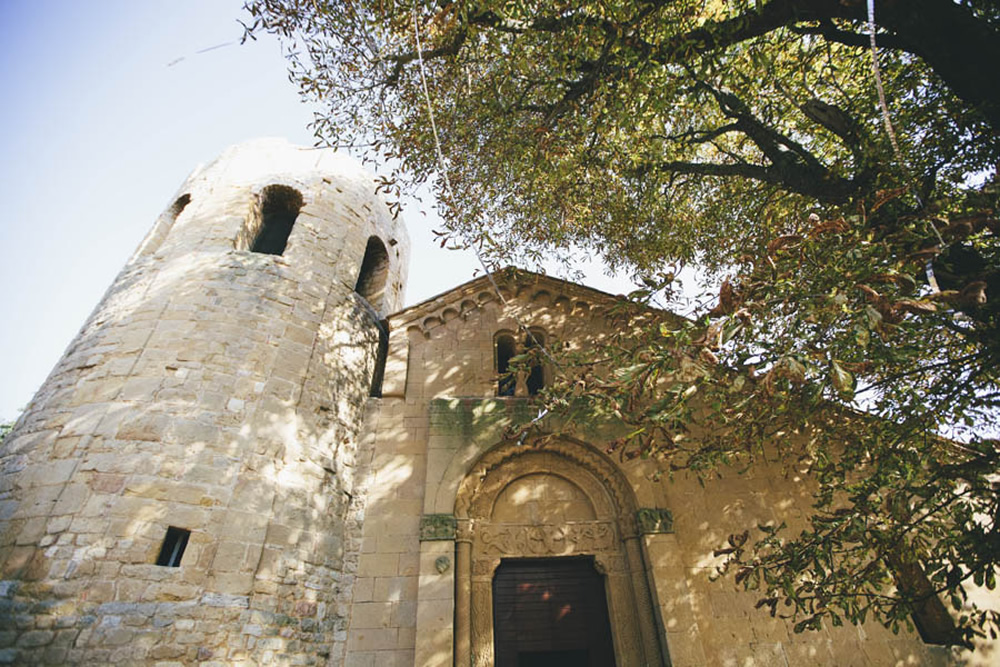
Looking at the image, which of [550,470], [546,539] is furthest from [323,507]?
[550,470]

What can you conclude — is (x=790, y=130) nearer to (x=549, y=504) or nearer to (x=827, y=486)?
(x=827, y=486)

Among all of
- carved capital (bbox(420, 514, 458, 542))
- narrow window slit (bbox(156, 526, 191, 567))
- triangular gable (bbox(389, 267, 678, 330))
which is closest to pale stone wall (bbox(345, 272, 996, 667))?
carved capital (bbox(420, 514, 458, 542))

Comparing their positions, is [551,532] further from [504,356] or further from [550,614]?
[504,356]

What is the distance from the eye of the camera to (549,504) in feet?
23.5

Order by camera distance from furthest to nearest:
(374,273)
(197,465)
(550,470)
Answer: (374,273) < (550,470) < (197,465)

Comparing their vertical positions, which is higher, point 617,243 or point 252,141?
point 252,141

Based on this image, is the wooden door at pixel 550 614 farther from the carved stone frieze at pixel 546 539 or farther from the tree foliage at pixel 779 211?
the tree foliage at pixel 779 211

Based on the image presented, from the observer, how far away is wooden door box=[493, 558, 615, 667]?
6.17 meters

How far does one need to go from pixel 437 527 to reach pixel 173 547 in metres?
3.13

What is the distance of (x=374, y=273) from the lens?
10961 millimetres

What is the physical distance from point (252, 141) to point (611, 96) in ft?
26.7

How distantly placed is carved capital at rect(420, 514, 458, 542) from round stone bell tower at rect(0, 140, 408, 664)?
1047 millimetres

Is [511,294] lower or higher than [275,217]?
lower

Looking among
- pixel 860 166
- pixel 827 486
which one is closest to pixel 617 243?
pixel 860 166
